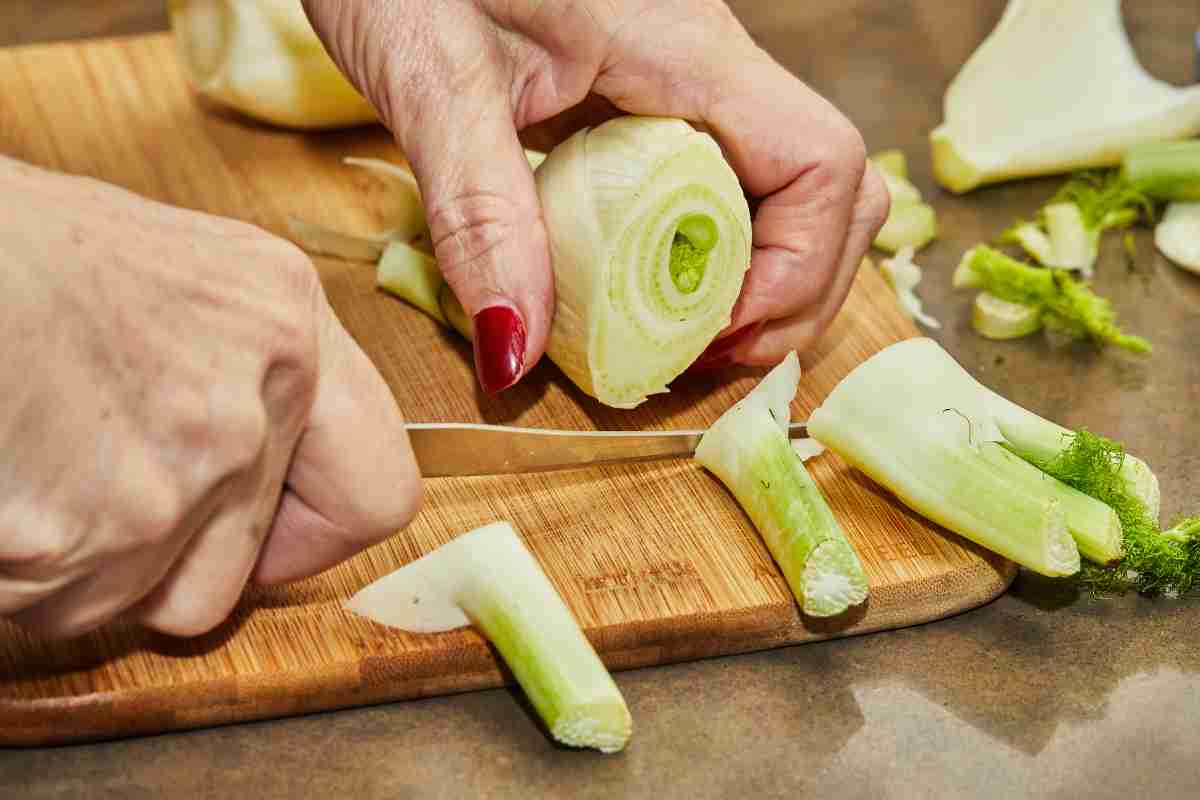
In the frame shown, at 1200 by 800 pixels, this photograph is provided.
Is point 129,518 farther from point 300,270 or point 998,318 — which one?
point 998,318

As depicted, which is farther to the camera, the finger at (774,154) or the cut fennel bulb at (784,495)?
the finger at (774,154)

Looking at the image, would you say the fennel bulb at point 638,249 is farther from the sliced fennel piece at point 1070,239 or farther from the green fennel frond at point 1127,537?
the sliced fennel piece at point 1070,239

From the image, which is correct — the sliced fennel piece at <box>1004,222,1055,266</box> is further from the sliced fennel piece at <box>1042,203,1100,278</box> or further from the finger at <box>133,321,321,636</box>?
the finger at <box>133,321,321,636</box>

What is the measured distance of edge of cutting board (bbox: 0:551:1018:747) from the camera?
4.15ft

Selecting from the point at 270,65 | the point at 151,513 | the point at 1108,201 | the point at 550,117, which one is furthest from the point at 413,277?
the point at 1108,201

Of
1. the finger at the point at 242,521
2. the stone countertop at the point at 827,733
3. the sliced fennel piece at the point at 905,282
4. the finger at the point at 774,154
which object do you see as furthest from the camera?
the sliced fennel piece at the point at 905,282

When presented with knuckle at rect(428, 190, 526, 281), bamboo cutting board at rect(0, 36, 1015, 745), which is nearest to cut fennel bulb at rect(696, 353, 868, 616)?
bamboo cutting board at rect(0, 36, 1015, 745)

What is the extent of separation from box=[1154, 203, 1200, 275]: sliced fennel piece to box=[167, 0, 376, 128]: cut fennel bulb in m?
1.12

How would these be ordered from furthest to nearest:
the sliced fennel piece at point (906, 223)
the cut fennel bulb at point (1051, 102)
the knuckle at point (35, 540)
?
the cut fennel bulb at point (1051, 102), the sliced fennel piece at point (906, 223), the knuckle at point (35, 540)

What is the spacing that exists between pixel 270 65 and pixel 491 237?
76cm

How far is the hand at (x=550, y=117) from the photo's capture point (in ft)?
4.97

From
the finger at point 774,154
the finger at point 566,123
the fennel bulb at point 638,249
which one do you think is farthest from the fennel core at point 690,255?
the finger at point 566,123

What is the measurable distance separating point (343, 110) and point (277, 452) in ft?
3.50

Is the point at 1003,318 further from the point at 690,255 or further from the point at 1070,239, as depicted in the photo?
the point at 690,255
